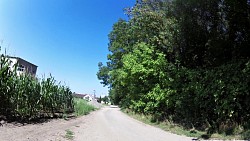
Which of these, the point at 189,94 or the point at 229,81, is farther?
the point at 189,94

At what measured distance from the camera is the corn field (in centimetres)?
1370

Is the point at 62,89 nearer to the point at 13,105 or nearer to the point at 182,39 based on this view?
the point at 13,105

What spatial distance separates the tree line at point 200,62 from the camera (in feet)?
41.3

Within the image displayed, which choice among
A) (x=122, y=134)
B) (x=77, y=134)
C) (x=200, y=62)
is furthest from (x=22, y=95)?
(x=200, y=62)

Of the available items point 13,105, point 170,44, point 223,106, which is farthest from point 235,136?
point 13,105

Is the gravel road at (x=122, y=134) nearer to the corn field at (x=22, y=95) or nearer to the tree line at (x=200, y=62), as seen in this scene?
the tree line at (x=200, y=62)

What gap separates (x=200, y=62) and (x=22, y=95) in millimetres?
10906

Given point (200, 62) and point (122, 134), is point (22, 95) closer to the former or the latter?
point (122, 134)

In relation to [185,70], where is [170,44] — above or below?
above

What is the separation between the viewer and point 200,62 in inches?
651

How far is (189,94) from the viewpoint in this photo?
1529cm

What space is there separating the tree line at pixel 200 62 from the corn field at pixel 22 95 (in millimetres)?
8110

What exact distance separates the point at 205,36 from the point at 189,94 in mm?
3648

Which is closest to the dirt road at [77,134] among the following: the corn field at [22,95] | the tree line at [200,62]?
the corn field at [22,95]
